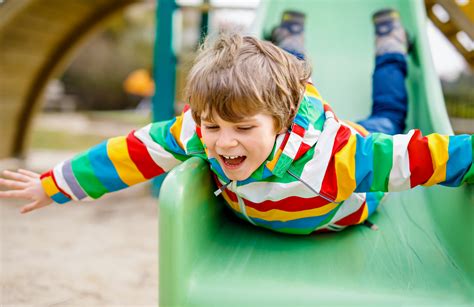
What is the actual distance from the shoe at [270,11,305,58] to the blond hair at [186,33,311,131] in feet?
3.31

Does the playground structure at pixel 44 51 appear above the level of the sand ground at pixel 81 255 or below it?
above

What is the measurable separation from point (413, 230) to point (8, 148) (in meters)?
3.34

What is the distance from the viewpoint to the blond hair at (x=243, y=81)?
112 cm

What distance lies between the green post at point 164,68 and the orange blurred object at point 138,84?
10.5 metres

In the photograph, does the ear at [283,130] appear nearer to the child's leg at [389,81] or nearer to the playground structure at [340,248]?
the playground structure at [340,248]

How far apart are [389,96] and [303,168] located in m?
0.86

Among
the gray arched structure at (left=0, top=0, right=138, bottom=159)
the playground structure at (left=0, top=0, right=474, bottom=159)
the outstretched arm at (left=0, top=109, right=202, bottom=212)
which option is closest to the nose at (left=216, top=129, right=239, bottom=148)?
the outstretched arm at (left=0, top=109, right=202, bottom=212)

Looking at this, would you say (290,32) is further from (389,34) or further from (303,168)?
(303,168)

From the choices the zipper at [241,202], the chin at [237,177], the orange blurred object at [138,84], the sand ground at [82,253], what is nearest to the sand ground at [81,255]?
the sand ground at [82,253]

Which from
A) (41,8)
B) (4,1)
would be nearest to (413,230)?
(4,1)

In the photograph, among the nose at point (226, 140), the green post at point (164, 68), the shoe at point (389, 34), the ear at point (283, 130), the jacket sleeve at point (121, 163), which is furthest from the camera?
the green post at point (164, 68)

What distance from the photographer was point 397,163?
120 cm

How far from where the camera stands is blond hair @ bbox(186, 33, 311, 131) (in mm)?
1121

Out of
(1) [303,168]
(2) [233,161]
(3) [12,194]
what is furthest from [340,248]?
(3) [12,194]
